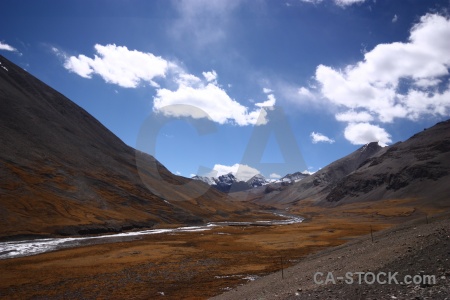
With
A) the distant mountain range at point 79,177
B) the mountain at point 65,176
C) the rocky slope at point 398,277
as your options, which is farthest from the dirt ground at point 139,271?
the mountain at point 65,176

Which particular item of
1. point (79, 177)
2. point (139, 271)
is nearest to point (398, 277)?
point (139, 271)

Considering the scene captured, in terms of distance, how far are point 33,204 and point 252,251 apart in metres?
51.1

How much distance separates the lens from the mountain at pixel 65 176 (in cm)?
6488

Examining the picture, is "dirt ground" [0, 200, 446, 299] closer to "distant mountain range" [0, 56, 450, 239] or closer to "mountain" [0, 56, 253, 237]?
"distant mountain range" [0, 56, 450, 239]

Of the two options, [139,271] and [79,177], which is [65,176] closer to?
[79,177]

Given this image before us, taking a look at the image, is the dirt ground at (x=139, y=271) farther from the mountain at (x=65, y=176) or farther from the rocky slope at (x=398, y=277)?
the mountain at (x=65, y=176)

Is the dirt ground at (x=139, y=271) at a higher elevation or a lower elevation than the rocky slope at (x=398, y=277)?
lower

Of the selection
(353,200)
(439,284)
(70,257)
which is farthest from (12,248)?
(353,200)

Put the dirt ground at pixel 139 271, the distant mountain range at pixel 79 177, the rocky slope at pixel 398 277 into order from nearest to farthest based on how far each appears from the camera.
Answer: the rocky slope at pixel 398 277 → the dirt ground at pixel 139 271 → the distant mountain range at pixel 79 177

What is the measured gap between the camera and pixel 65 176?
290ft

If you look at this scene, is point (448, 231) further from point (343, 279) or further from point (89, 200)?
point (89, 200)

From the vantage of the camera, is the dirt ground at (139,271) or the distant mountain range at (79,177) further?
the distant mountain range at (79,177)

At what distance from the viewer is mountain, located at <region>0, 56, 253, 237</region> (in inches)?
2554

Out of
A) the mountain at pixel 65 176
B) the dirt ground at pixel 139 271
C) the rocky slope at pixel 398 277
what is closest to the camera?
the rocky slope at pixel 398 277
